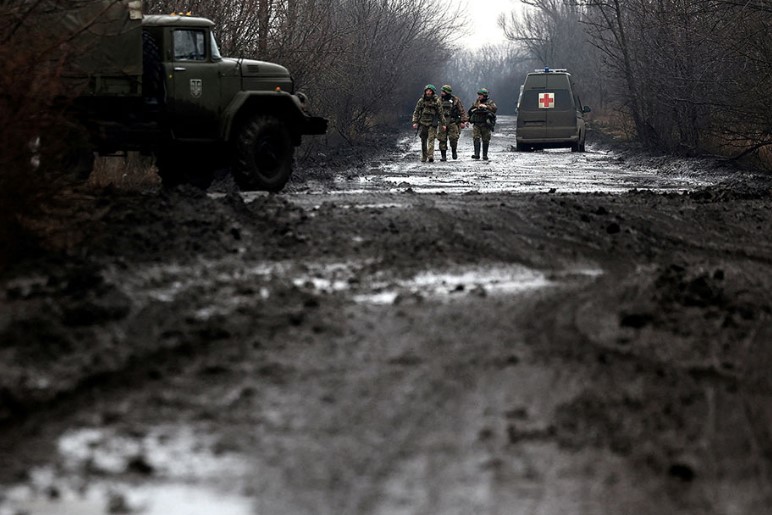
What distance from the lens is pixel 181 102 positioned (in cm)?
1352

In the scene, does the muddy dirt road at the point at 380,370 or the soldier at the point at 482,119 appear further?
the soldier at the point at 482,119

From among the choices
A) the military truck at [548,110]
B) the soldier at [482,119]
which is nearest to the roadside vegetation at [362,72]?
the military truck at [548,110]

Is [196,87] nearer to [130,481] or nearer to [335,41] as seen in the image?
[130,481]

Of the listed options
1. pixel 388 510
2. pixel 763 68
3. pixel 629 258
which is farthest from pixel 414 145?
pixel 388 510

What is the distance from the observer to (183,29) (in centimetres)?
1349

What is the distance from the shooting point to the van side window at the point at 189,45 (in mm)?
13492

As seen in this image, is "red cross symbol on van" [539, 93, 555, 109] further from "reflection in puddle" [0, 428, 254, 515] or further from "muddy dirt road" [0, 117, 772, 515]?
"reflection in puddle" [0, 428, 254, 515]

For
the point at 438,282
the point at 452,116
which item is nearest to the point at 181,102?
the point at 438,282

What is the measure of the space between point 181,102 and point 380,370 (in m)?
8.59

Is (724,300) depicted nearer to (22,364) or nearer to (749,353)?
(749,353)

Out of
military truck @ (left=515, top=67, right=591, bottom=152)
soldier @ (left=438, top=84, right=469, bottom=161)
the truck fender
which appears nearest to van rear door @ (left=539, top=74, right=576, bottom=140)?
military truck @ (left=515, top=67, right=591, bottom=152)

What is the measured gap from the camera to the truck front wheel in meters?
14.1

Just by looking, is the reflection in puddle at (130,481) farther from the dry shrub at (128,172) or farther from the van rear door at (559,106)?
the van rear door at (559,106)

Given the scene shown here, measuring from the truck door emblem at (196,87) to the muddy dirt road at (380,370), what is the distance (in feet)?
11.3
